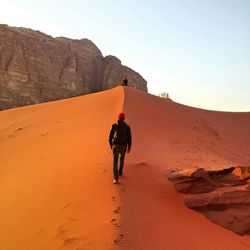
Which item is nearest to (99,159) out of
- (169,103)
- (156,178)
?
(156,178)

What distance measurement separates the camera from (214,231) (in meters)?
6.01

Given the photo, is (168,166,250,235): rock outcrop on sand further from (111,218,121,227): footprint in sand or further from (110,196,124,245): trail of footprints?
(111,218,121,227): footprint in sand

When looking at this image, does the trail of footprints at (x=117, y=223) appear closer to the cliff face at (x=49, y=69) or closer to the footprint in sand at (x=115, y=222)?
the footprint in sand at (x=115, y=222)

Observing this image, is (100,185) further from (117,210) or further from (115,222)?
(115,222)

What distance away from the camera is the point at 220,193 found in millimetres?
6781

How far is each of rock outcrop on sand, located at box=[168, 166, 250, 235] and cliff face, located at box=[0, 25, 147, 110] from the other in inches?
1725

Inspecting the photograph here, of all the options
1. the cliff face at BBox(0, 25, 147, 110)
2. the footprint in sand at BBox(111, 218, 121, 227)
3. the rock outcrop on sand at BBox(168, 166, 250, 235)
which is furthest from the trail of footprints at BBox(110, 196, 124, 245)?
the cliff face at BBox(0, 25, 147, 110)

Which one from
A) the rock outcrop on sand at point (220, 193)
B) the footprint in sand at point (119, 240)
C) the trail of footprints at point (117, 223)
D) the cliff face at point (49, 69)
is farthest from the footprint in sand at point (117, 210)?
the cliff face at point (49, 69)

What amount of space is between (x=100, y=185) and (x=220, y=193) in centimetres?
222

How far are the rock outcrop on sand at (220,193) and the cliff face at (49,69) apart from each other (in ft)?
144

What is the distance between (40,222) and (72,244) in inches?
46.3

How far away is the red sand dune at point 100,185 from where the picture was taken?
5297 mm

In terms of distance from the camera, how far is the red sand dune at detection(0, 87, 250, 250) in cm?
530

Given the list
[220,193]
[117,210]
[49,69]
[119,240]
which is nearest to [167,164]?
[220,193]
